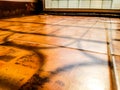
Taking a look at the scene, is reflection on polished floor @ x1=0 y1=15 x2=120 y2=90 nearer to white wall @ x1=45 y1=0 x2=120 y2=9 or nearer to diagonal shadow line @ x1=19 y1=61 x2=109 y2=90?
diagonal shadow line @ x1=19 y1=61 x2=109 y2=90

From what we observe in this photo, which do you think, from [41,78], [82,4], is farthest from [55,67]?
[82,4]

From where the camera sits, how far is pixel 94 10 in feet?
11.0

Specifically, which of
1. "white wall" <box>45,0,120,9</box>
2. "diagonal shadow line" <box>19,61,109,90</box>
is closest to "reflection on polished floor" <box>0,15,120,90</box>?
"diagonal shadow line" <box>19,61,109,90</box>

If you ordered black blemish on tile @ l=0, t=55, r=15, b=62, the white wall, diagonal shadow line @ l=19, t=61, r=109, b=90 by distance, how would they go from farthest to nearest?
the white wall < black blemish on tile @ l=0, t=55, r=15, b=62 < diagonal shadow line @ l=19, t=61, r=109, b=90

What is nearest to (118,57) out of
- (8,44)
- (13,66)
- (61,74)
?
(61,74)

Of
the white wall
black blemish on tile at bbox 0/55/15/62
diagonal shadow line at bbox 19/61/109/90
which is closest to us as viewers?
diagonal shadow line at bbox 19/61/109/90

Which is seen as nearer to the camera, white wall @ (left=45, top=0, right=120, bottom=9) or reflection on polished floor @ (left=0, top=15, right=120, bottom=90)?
reflection on polished floor @ (left=0, top=15, right=120, bottom=90)

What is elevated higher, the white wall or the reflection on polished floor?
the white wall

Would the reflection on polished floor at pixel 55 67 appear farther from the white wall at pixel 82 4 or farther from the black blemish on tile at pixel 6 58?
the white wall at pixel 82 4

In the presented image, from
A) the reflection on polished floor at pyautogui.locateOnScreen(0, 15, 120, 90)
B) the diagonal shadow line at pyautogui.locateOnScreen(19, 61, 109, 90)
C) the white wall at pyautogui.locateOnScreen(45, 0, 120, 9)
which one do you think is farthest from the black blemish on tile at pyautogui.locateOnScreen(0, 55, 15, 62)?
the white wall at pyautogui.locateOnScreen(45, 0, 120, 9)

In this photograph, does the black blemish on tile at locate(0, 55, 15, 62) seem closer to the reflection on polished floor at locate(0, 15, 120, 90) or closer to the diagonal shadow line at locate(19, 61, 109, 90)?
the reflection on polished floor at locate(0, 15, 120, 90)

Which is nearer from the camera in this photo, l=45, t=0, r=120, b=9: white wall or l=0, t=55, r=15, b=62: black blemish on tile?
l=0, t=55, r=15, b=62: black blemish on tile

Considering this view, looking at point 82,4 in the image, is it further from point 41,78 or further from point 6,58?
point 41,78

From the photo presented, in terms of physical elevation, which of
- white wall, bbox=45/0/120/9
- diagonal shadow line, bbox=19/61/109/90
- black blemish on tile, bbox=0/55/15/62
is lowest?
diagonal shadow line, bbox=19/61/109/90
